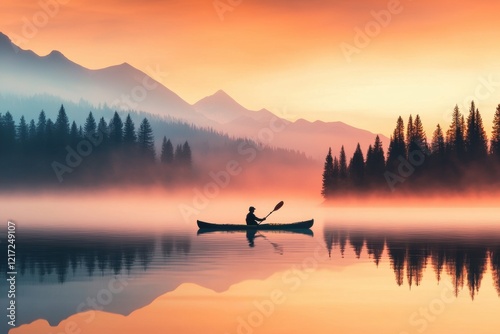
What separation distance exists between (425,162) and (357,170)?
1583 centimetres

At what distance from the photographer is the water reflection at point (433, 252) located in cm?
3828

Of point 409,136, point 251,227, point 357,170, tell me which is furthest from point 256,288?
point 357,170

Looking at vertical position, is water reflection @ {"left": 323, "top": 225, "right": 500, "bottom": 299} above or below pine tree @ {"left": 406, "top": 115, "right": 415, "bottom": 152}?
below

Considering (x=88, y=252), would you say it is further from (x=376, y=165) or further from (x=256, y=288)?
(x=376, y=165)

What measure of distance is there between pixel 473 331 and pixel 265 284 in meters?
12.4

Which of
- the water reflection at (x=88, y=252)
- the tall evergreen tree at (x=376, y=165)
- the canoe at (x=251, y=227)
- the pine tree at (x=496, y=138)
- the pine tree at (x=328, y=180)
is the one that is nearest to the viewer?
the water reflection at (x=88, y=252)

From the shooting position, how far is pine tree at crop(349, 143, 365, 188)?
191 meters

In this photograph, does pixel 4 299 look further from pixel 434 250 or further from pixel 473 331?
pixel 434 250

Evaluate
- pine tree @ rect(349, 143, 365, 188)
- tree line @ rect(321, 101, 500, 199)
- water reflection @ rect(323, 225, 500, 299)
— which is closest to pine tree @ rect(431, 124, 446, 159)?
tree line @ rect(321, 101, 500, 199)

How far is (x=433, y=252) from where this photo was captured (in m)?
51.8

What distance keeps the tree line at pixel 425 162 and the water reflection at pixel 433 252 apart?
108431 millimetres

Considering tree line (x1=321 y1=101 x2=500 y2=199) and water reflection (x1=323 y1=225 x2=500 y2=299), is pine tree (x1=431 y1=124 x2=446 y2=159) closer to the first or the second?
tree line (x1=321 y1=101 x2=500 y2=199)

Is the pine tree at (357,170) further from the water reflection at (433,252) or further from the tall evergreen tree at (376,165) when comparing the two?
the water reflection at (433,252)

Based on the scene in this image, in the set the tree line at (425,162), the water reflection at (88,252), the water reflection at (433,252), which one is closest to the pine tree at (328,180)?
the tree line at (425,162)
